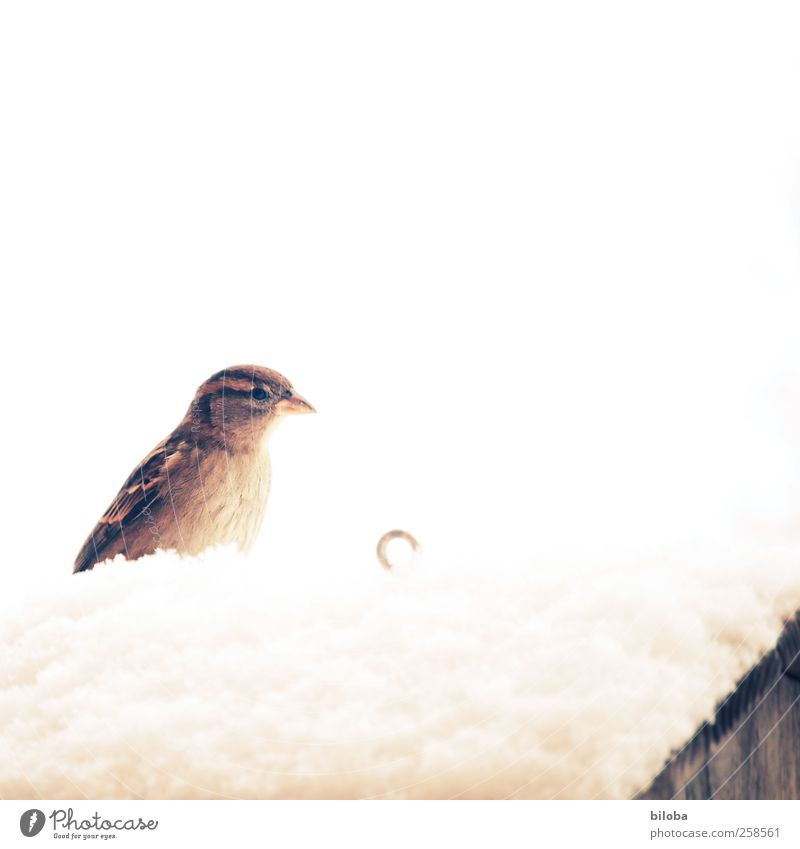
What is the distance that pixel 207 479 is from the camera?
0.59 metres

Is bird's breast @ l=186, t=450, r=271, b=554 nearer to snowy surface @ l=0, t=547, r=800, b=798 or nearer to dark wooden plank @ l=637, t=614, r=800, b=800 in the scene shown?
snowy surface @ l=0, t=547, r=800, b=798

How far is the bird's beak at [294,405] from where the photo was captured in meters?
0.60

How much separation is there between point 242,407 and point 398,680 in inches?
9.7

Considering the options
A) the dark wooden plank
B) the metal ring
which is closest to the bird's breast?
the metal ring

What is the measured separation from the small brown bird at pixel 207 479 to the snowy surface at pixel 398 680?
5cm

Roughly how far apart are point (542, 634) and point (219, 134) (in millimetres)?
478

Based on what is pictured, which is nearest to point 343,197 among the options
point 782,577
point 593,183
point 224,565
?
point 593,183

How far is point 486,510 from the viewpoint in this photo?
1.80 ft

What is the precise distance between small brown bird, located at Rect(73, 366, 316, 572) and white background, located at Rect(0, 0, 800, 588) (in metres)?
0.02

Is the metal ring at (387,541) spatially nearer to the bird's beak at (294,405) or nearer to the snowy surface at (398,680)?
the snowy surface at (398,680)

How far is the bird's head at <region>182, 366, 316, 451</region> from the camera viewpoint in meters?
0.60

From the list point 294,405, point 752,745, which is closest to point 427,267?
point 294,405

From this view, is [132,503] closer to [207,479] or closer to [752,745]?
[207,479]
